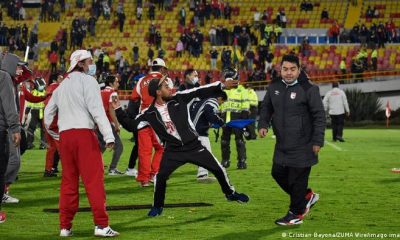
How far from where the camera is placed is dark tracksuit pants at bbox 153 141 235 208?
1235 cm

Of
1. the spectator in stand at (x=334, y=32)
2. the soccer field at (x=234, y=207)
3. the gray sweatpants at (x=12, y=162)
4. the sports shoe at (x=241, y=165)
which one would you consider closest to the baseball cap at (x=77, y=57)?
the soccer field at (x=234, y=207)

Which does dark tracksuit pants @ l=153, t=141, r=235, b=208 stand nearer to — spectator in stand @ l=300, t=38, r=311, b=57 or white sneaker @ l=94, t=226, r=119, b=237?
white sneaker @ l=94, t=226, r=119, b=237

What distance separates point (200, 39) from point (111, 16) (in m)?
8.38

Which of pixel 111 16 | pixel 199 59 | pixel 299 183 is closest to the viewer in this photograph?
pixel 299 183

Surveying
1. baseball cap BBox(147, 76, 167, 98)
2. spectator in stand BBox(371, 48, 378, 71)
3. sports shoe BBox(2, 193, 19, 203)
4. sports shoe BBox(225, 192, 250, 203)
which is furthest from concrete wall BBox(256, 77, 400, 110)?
sports shoe BBox(225, 192, 250, 203)

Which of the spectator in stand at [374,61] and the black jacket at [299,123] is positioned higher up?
the black jacket at [299,123]

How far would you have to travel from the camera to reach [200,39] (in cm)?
5472

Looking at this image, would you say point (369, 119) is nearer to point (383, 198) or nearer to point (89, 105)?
point (383, 198)

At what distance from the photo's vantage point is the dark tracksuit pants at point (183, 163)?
486 inches

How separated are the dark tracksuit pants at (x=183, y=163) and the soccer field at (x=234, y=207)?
0.35 meters

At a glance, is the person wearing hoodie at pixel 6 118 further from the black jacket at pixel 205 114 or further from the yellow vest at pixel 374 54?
the yellow vest at pixel 374 54

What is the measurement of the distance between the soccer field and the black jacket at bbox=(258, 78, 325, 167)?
2.60 feet

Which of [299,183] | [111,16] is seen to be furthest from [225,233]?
[111,16]

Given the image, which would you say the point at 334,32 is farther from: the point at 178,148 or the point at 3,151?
the point at 3,151
